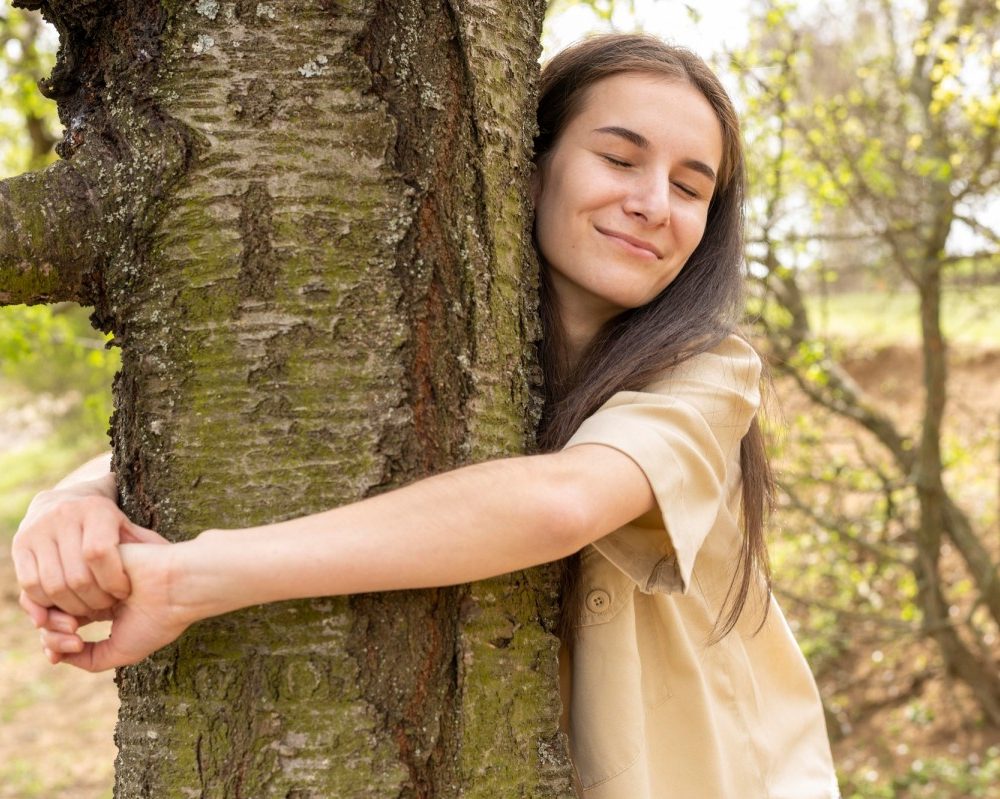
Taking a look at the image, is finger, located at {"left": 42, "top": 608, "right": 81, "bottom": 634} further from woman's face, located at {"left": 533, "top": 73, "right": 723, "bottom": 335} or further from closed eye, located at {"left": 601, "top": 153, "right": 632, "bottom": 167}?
closed eye, located at {"left": 601, "top": 153, "right": 632, "bottom": 167}

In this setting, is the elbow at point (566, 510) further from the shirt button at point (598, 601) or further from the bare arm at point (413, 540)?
the shirt button at point (598, 601)

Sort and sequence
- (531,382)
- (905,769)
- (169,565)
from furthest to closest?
(905,769) < (531,382) < (169,565)

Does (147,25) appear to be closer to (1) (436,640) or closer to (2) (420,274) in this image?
(2) (420,274)

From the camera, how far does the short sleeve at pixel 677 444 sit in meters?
1.61

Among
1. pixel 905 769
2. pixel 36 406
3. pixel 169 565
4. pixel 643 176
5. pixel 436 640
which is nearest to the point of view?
pixel 169 565

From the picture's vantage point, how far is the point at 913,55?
5.88 metres

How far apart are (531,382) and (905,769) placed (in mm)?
5829

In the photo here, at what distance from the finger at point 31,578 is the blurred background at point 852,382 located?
9.58 ft

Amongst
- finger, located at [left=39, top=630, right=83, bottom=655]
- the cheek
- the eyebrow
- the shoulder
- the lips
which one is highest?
the eyebrow

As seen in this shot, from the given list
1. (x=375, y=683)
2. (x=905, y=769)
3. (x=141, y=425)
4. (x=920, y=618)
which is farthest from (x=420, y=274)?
(x=905, y=769)

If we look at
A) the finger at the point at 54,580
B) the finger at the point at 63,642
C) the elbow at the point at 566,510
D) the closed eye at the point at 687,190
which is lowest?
the finger at the point at 63,642

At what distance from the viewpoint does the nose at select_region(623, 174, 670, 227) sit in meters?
1.96

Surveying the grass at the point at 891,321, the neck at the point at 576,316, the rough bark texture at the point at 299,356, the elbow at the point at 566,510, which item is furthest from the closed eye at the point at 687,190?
the grass at the point at 891,321

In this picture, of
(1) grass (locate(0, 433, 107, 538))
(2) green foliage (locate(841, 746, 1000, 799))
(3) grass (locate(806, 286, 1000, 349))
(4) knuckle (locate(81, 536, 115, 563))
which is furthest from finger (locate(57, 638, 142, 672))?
(1) grass (locate(0, 433, 107, 538))
